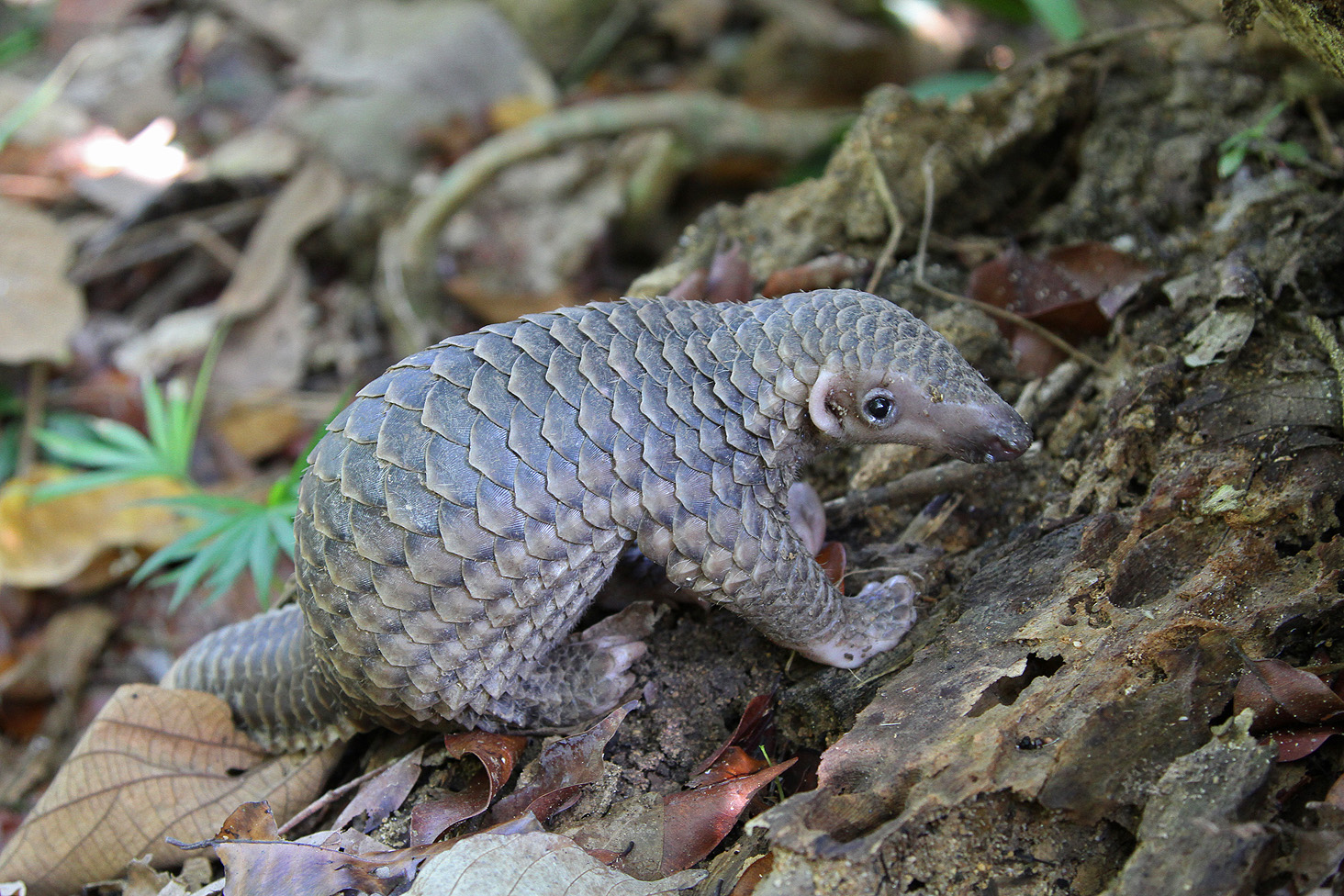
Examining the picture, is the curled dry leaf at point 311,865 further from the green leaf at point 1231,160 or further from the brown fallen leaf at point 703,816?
the green leaf at point 1231,160

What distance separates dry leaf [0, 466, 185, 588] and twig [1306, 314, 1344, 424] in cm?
557

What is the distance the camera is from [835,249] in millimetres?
4430

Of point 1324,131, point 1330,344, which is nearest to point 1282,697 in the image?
point 1330,344

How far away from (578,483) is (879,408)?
39.0 inches

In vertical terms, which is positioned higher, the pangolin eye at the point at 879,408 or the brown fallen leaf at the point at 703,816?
the pangolin eye at the point at 879,408

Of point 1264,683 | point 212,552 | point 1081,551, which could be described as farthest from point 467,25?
point 1264,683

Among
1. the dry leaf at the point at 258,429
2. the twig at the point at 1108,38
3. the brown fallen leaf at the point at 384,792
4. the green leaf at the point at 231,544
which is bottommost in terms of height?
the brown fallen leaf at the point at 384,792

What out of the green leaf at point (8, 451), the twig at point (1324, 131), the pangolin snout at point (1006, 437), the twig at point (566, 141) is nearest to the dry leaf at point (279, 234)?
the twig at point (566, 141)

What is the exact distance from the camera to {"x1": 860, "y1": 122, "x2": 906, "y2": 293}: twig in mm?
4203

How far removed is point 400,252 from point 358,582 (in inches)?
168

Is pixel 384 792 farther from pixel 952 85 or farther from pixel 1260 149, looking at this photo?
pixel 952 85

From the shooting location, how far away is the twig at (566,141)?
652cm

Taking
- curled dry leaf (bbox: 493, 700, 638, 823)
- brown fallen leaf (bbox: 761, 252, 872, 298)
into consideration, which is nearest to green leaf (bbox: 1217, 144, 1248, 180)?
brown fallen leaf (bbox: 761, 252, 872, 298)

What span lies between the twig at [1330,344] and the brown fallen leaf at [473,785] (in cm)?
295
